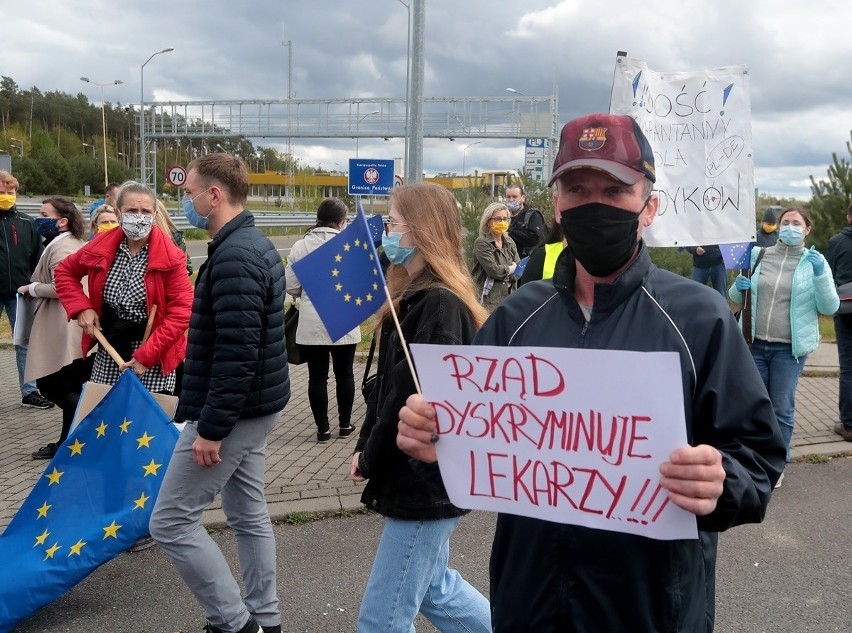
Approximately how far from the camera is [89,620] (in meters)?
3.83

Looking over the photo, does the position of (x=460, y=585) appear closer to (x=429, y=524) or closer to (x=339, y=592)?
(x=429, y=524)

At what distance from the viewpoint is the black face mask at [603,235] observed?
179 centimetres

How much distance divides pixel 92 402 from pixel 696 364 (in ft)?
11.3

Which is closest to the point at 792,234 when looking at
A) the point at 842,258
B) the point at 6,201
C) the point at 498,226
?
the point at 842,258

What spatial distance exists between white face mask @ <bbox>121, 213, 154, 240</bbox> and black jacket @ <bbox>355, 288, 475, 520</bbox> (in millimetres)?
2230

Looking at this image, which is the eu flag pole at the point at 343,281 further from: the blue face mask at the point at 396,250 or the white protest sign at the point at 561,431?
the white protest sign at the point at 561,431

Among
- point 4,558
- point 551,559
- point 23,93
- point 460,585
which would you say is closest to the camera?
point 551,559

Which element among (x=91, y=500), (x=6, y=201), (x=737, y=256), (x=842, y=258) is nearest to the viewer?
(x=91, y=500)

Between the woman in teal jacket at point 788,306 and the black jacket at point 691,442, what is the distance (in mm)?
4457

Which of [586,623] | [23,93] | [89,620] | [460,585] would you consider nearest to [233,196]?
[460,585]

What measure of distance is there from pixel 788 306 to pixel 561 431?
477cm

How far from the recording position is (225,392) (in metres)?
3.14

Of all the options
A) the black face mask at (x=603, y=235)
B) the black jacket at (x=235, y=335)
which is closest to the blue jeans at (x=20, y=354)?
the black jacket at (x=235, y=335)

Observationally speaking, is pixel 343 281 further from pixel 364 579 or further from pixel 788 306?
pixel 788 306
